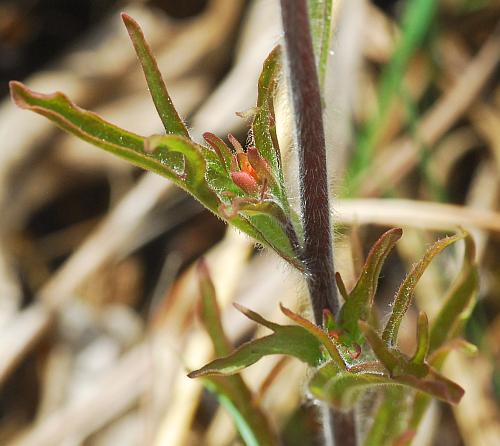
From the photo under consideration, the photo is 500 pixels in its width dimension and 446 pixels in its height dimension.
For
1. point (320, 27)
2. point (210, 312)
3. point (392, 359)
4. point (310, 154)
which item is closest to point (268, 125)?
point (310, 154)

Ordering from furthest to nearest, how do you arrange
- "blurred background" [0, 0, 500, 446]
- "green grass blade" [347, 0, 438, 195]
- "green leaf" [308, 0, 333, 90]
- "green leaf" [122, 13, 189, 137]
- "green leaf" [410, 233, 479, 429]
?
"green grass blade" [347, 0, 438, 195] < "blurred background" [0, 0, 500, 446] < "green leaf" [410, 233, 479, 429] < "green leaf" [308, 0, 333, 90] < "green leaf" [122, 13, 189, 137]

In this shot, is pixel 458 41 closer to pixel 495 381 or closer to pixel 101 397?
pixel 495 381

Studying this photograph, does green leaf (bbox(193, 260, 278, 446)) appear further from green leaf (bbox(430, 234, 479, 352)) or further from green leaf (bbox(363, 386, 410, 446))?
green leaf (bbox(430, 234, 479, 352))

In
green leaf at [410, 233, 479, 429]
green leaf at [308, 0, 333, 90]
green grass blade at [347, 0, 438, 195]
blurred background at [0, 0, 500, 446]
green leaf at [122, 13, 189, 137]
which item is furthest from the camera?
green grass blade at [347, 0, 438, 195]

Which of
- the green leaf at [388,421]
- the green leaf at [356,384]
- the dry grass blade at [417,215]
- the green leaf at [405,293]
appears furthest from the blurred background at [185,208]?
the green leaf at [405,293]

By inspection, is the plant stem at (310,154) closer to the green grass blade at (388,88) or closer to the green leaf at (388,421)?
the green leaf at (388,421)

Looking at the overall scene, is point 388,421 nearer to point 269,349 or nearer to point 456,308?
point 456,308

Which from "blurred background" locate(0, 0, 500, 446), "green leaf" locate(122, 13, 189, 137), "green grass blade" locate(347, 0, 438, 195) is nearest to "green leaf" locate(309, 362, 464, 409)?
"green leaf" locate(122, 13, 189, 137)
